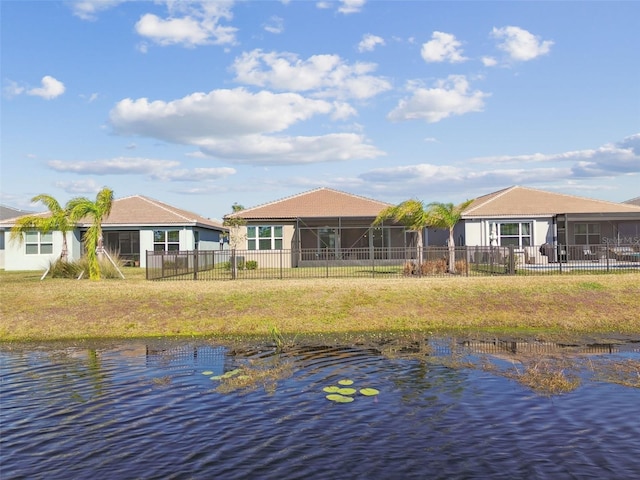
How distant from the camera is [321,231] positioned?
1427 inches

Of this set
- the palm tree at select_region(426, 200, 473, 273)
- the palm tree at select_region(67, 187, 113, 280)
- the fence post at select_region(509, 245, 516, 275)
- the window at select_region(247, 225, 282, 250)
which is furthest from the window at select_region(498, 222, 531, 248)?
the palm tree at select_region(67, 187, 113, 280)

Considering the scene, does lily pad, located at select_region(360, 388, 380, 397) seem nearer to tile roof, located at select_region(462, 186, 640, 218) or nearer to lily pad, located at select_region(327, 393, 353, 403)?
lily pad, located at select_region(327, 393, 353, 403)

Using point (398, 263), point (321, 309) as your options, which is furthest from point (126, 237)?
point (321, 309)

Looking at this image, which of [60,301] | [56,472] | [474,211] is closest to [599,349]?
Answer: [56,472]

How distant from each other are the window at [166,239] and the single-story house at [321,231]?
4796 millimetres

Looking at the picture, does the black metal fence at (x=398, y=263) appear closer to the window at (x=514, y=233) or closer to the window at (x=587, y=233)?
the window at (x=514, y=233)

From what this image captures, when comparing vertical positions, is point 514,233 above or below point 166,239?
below

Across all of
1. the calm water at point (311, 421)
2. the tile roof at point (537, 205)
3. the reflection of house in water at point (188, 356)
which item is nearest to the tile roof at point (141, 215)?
the tile roof at point (537, 205)

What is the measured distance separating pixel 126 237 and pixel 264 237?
9992 mm

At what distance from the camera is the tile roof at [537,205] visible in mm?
33906

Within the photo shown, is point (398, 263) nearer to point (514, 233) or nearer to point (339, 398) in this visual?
point (514, 233)

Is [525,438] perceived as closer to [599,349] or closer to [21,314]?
[599,349]

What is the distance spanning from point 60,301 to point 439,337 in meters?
12.0

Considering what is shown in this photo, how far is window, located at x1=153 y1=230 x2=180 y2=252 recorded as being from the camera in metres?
36.6
